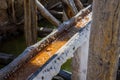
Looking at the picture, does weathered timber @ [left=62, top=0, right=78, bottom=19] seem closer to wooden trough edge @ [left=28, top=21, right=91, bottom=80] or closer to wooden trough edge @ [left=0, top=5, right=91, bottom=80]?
wooden trough edge @ [left=0, top=5, right=91, bottom=80]

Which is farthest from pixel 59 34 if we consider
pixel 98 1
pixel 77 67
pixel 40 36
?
pixel 40 36

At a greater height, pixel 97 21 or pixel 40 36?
pixel 97 21

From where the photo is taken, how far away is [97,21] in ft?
6.07

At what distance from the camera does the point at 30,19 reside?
5141 mm

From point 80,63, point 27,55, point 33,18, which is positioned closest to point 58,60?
point 27,55

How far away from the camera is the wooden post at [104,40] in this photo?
5.92ft

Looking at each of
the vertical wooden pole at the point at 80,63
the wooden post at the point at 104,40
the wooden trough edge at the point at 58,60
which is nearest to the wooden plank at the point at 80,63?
the vertical wooden pole at the point at 80,63

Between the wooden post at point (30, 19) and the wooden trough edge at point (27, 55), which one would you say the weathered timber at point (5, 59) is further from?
the wooden trough edge at point (27, 55)

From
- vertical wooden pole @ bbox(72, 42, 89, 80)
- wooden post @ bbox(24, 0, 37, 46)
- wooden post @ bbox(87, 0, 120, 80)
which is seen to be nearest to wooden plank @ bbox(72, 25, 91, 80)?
vertical wooden pole @ bbox(72, 42, 89, 80)

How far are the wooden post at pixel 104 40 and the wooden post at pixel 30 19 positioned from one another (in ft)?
10.2

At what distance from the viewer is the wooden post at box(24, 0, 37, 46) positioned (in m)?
4.99

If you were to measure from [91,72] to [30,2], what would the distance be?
3.10m

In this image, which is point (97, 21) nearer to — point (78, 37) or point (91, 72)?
point (91, 72)

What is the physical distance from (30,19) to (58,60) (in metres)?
2.66
